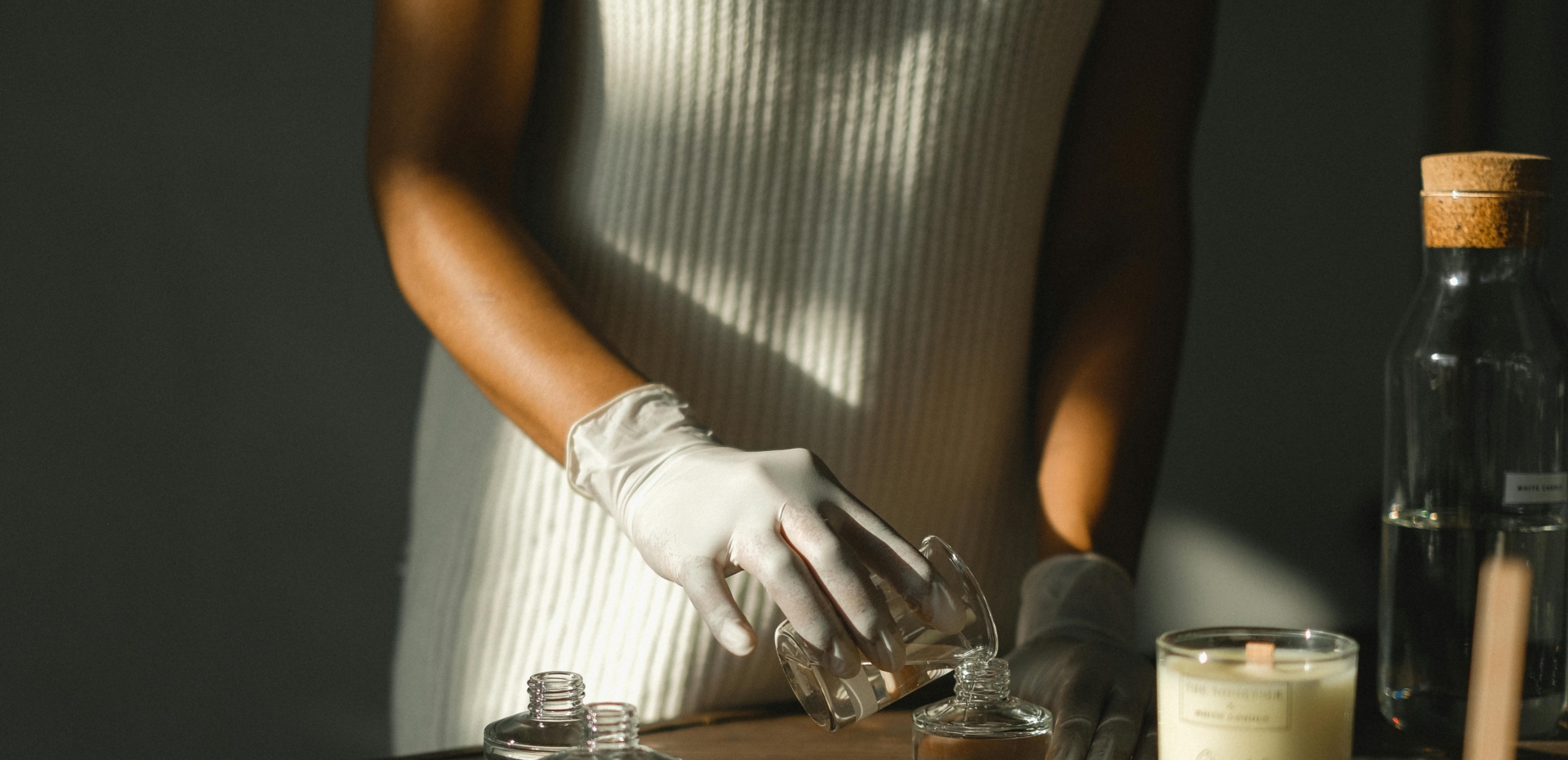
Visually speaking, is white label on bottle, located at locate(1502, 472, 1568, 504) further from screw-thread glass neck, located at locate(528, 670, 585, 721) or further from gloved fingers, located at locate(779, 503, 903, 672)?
screw-thread glass neck, located at locate(528, 670, 585, 721)

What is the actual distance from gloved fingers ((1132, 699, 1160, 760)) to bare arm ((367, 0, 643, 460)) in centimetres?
41

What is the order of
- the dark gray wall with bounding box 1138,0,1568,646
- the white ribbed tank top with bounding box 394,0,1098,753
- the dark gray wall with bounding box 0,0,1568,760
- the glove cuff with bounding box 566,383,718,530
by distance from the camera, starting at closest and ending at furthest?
1. the glove cuff with bounding box 566,383,718,530
2. the white ribbed tank top with bounding box 394,0,1098,753
3. the dark gray wall with bounding box 0,0,1568,760
4. the dark gray wall with bounding box 1138,0,1568,646

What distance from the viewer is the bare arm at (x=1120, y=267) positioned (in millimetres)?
1133

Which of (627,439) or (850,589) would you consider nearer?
(850,589)

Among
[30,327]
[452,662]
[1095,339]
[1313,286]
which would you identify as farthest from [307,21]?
[1313,286]

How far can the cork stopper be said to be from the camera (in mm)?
740

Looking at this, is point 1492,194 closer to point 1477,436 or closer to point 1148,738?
point 1477,436

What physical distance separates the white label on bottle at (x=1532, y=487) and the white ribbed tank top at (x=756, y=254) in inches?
19.3

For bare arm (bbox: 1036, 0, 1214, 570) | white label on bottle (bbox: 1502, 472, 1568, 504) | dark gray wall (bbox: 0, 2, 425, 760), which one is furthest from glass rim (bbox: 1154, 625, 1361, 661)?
dark gray wall (bbox: 0, 2, 425, 760)

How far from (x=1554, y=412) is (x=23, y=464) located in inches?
64.9

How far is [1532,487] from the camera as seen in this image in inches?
29.6

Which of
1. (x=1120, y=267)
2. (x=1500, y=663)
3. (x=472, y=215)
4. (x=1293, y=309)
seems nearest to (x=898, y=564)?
(x=1500, y=663)

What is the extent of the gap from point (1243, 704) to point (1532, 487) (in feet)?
1.00

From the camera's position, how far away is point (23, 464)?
1.56m
